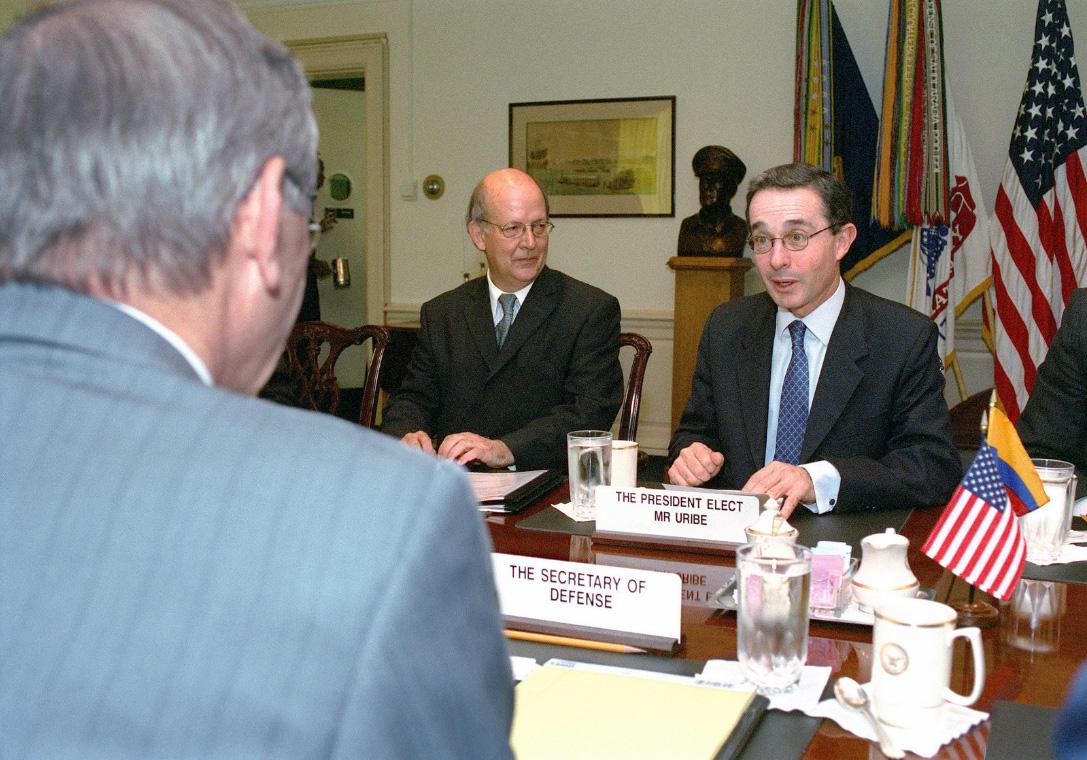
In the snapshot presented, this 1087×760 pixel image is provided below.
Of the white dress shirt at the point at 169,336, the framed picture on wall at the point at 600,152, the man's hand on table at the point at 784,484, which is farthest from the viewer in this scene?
the framed picture on wall at the point at 600,152

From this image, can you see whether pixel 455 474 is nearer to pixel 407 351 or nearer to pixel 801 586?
pixel 801 586

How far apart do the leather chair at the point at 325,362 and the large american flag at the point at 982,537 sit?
2068mm

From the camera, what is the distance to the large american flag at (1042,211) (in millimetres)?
4707

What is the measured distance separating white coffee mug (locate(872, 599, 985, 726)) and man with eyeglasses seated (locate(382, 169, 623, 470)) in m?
2.00

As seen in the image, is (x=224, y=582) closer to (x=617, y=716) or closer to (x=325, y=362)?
(x=617, y=716)

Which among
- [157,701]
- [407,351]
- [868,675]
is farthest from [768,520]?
[407,351]

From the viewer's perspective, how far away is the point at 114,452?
625 millimetres

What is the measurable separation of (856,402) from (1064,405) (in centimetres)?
48

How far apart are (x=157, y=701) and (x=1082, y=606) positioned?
133 centimetres

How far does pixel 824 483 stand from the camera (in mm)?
2039

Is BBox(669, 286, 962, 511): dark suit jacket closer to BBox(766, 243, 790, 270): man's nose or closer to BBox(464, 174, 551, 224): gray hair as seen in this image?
BBox(766, 243, 790, 270): man's nose

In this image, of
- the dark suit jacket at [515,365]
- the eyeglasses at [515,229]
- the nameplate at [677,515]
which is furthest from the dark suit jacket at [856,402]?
the eyeglasses at [515,229]

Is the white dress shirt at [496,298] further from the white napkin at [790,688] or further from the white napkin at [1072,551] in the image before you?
the white napkin at [790,688]

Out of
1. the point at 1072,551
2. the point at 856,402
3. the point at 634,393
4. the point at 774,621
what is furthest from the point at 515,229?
the point at 774,621
